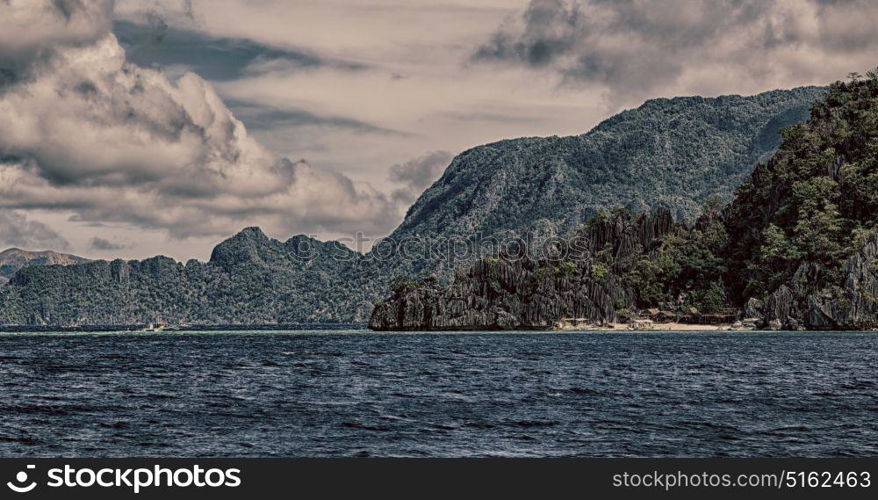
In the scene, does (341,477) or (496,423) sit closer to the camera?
(341,477)

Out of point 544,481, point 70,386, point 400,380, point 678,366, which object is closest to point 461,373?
point 400,380

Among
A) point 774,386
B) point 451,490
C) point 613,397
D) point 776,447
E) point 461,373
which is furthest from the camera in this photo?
point 461,373

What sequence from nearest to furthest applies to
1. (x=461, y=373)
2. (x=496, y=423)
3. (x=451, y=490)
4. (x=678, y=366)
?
1. (x=451, y=490)
2. (x=496, y=423)
3. (x=461, y=373)
4. (x=678, y=366)

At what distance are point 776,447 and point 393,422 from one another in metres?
23.2

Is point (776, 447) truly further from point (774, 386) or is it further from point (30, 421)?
point (30, 421)

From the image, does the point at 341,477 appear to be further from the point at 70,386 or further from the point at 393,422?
the point at 70,386

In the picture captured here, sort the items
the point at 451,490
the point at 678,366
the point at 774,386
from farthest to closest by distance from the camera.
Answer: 1. the point at 678,366
2. the point at 774,386
3. the point at 451,490

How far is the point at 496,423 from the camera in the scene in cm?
6050

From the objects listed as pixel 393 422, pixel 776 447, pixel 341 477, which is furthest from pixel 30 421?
pixel 776 447

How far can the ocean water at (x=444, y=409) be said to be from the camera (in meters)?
51.7

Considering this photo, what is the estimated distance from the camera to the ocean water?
170 feet

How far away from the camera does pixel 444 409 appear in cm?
6825

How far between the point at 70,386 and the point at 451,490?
66.9 meters

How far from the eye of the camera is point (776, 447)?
50375 millimetres
